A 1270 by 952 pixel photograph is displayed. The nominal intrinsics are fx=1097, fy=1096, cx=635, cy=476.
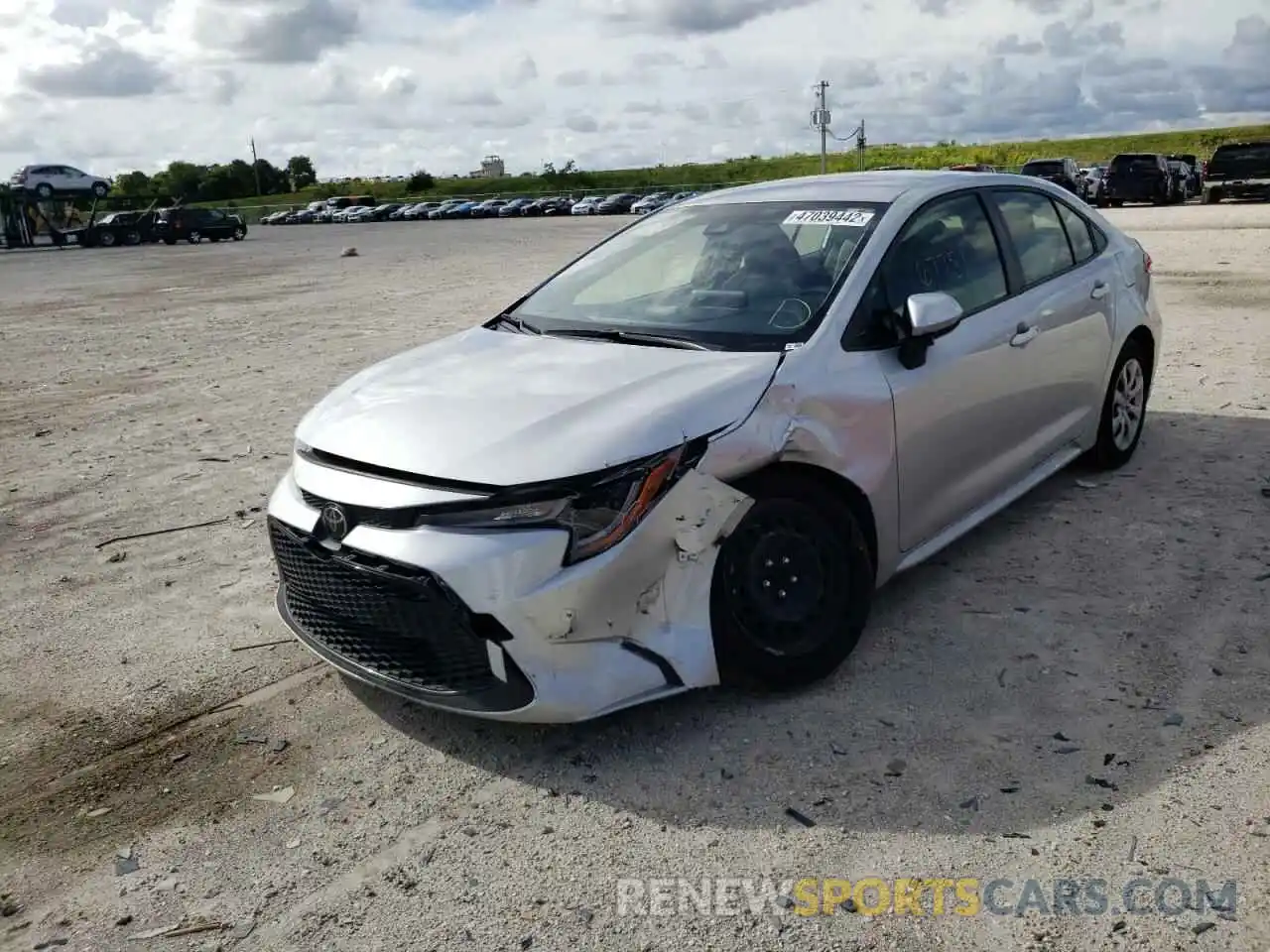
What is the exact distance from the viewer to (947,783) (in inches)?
123

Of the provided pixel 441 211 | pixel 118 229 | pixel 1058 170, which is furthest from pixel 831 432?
pixel 441 211

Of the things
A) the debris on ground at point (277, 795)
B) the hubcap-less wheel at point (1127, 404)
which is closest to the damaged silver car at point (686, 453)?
the debris on ground at point (277, 795)

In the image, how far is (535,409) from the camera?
11.2ft

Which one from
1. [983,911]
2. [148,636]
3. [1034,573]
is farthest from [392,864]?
[1034,573]

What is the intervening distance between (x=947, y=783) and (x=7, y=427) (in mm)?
7859

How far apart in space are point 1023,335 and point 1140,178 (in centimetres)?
3322

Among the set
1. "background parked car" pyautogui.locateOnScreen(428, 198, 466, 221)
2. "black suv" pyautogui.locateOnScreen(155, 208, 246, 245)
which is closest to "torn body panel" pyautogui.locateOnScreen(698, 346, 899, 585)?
"black suv" pyautogui.locateOnScreen(155, 208, 246, 245)

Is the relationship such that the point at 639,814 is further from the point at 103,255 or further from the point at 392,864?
the point at 103,255

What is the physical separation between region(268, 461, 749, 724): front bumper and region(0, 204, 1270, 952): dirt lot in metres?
0.29

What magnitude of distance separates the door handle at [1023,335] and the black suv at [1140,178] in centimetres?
3289

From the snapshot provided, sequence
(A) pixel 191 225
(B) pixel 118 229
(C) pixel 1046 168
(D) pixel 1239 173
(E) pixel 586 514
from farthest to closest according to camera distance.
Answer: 1. (B) pixel 118 229
2. (A) pixel 191 225
3. (C) pixel 1046 168
4. (D) pixel 1239 173
5. (E) pixel 586 514

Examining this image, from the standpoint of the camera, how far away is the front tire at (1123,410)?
223 inches

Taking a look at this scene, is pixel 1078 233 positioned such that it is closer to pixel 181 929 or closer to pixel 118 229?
pixel 181 929

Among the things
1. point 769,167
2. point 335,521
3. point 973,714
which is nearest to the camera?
point 335,521
